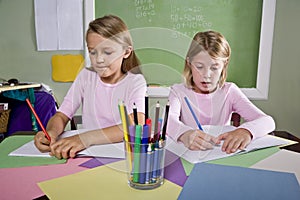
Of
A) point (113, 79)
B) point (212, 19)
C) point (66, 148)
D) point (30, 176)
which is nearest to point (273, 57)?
point (212, 19)

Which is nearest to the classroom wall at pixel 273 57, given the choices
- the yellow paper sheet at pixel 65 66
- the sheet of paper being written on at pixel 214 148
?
the yellow paper sheet at pixel 65 66

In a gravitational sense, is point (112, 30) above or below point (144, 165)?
above

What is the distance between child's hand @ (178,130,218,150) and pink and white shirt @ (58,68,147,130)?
324 millimetres

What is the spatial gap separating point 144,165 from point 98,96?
0.67m

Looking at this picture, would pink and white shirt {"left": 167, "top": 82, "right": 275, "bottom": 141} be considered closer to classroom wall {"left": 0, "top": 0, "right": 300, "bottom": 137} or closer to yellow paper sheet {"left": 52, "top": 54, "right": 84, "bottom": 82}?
classroom wall {"left": 0, "top": 0, "right": 300, "bottom": 137}

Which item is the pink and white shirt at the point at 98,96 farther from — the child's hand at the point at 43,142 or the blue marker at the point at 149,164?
the blue marker at the point at 149,164

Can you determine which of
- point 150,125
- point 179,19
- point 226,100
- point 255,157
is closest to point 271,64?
point 179,19

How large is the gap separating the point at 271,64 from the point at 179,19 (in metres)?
0.69

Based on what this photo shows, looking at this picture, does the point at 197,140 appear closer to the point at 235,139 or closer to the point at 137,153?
the point at 235,139

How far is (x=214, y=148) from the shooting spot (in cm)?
74

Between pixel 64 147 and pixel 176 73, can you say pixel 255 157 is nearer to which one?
pixel 64 147

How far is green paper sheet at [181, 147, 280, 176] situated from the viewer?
64cm

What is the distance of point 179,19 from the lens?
193cm

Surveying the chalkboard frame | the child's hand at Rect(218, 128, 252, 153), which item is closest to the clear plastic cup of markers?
the child's hand at Rect(218, 128, 252, 153)
